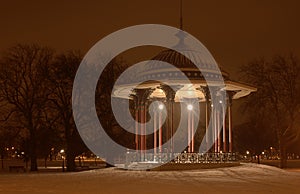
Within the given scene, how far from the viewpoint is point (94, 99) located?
165ft

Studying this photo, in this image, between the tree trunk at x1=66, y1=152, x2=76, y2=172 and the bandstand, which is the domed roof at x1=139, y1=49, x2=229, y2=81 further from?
the tree trunk at x1=66, y1=152, x2=76, y2=172

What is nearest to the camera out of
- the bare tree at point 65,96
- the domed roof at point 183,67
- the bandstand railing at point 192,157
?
the bandstand railing at point 192,157

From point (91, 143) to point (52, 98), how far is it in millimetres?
5923

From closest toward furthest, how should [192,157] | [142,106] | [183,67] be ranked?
[192,157]
[183,67]
[142,106]

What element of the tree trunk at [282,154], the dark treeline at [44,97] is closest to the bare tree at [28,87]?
the dark treeline at [44,97]

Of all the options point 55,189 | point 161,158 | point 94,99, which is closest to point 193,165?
point 161,158

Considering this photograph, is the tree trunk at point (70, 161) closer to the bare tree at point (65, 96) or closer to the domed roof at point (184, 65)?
the bare tree at point (65, 96)

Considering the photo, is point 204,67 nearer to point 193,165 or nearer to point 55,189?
point 193,165

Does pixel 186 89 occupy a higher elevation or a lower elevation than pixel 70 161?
higher

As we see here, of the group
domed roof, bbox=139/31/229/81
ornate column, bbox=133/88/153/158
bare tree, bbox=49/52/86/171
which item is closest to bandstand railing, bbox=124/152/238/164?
ornate column, bbox=133/88/153/158

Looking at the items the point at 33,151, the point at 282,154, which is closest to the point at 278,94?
the point at 282,154

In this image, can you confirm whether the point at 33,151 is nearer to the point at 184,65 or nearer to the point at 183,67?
the point at 184,65

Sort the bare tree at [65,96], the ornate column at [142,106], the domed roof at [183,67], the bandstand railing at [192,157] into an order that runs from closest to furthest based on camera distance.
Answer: the bandstand railing at [192,157] → the domed roof at [183,67] → the ornate column at [142,106] → the bare tree at [65,96]

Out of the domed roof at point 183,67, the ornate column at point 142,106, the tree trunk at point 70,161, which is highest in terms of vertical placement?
the domed roof at point 183,67
